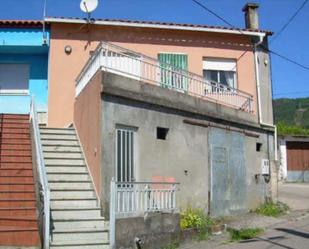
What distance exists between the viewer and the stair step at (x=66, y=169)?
12754 millimetres

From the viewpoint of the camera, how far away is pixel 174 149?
14148 mm

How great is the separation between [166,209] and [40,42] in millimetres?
8725

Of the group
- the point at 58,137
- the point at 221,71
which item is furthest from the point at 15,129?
the point at 221,71

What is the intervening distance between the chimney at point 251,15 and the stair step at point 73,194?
11.1 metres

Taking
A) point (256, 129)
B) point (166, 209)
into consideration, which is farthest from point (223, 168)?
point (166, 209)

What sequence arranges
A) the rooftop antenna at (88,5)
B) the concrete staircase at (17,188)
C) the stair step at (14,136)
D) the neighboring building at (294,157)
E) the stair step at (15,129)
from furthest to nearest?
the neighboring building at (294,157) < the rooftop antenna at (88,5) < the stair step at (15,129) < the stair step at (14,136) < the concrete staircase at (17,188)

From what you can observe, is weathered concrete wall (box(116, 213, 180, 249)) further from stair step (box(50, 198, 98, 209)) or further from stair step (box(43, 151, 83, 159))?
stair step (box(43, 151, 83, 159))

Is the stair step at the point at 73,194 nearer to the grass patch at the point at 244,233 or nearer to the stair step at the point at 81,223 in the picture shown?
the stair step at the point at 81,223

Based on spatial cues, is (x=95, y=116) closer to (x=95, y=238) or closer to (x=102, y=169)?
(x=102, y=169)

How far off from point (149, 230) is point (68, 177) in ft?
8.64

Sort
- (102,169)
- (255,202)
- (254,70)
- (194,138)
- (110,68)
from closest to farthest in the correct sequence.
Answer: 1. (102,169)
2. (110,68)
3. (194,138)
4. (255,202)
5. (254,70)

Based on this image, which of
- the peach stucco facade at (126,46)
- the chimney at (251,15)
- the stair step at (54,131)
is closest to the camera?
the stair step at (54,131)

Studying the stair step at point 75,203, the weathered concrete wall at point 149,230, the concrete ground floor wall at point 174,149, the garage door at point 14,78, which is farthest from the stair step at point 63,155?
the garage door at point 14,78

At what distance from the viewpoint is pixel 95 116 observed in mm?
12508
